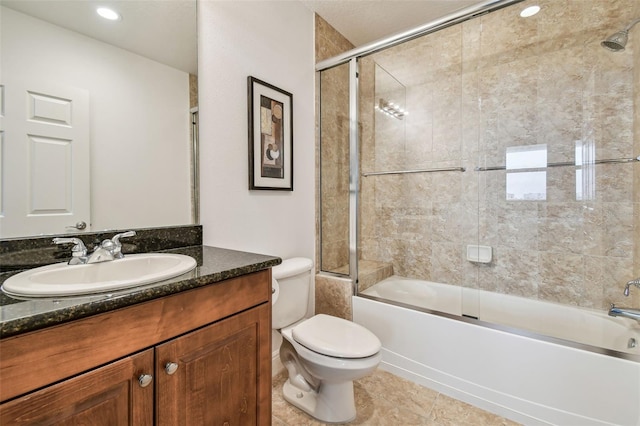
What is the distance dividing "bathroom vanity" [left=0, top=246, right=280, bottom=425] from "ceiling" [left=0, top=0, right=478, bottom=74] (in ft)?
3.17

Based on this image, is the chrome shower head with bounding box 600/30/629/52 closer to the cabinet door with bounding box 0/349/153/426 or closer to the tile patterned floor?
the tile patterned floor

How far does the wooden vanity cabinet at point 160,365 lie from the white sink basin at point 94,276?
8 centimetres

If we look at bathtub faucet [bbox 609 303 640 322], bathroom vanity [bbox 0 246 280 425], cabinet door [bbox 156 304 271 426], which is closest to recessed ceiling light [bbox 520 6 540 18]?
bathtub faucet [bbox 609 303 640 322]

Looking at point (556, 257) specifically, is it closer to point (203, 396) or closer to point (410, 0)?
point (410, 0)

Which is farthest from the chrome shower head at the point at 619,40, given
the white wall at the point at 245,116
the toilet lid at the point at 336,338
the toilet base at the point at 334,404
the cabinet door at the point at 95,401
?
the cabinet door at the point at 95,401

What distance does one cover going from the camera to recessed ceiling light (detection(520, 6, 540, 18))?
5.92 feet

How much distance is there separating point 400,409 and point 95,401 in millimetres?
1428

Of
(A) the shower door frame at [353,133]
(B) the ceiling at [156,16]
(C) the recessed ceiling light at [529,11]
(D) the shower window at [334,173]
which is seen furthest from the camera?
(D) the shower window at [334,173]

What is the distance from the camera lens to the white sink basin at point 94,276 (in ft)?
2.18

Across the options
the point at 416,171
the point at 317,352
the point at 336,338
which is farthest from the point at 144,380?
the point at 416,171

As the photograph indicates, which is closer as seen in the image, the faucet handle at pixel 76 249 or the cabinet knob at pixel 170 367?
the cabinet knob at pixel 170 367

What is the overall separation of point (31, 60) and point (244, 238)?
1.08 m

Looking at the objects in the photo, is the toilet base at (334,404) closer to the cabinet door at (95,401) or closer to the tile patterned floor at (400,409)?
the tile patterned floor at (400,409)

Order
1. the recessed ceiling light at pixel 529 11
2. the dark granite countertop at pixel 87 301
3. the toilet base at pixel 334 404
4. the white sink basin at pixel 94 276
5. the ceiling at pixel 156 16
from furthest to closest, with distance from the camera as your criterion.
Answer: the recessed ceiling light at pixel 529 11, the toilet base at pixel 334 404, the ceiling at pixel 156 16, the white sink basin at pixel 94 276, the dark granite countertop at pixel 87 301
